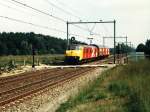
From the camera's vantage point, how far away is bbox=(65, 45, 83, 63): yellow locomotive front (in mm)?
57469

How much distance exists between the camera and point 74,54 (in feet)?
188

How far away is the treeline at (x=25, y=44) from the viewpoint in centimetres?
13038

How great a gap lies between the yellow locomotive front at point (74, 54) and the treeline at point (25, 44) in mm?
61176

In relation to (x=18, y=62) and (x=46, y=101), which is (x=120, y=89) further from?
(x=18, y=62)

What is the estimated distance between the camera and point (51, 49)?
15362 cm

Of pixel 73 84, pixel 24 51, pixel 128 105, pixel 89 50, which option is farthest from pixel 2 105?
pixel 24 51

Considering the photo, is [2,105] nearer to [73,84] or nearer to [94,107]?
[94,107]

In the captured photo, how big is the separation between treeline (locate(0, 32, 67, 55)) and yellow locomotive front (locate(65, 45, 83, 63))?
6118 centimetres

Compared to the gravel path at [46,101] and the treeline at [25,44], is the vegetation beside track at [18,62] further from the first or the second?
the treeline at [25,44]

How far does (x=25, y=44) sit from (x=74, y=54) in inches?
2971

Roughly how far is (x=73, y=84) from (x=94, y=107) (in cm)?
1338

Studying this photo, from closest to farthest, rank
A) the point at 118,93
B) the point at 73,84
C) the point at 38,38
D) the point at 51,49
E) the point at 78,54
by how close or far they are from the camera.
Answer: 1. the point at 118,93
2. the point at 73,84
3. the point at 78,54
4. the point at 38,38
5. the point at 51,49

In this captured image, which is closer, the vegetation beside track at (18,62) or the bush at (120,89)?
the bush at (120,89)

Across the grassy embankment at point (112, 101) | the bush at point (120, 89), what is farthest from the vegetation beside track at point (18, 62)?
the grassy embankment at point (112, 101)
